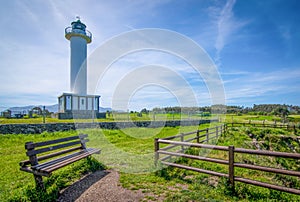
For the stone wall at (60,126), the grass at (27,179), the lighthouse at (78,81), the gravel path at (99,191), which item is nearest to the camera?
the grass at (27,179)

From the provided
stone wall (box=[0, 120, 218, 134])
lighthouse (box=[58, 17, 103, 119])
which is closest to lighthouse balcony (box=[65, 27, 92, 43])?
lighthouse (box=[58, 17, 103, 119])

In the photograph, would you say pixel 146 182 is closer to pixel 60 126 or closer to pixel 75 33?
pixel 60 126

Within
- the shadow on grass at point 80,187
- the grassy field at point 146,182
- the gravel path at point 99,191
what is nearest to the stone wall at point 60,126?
the grassy field at point 146,182

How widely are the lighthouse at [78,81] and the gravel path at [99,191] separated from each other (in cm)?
1784

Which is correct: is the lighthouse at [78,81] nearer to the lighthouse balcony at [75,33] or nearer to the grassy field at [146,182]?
the lighthouse balcony at [75,33]

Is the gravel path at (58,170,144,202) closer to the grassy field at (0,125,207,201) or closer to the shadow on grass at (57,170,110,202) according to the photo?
the shadow on grass at (57,170,110,202)

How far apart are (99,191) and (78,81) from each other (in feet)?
74.2

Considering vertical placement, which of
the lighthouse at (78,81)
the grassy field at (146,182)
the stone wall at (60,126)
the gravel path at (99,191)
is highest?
the lighthouse at (78,81)

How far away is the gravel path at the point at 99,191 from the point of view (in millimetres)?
3594

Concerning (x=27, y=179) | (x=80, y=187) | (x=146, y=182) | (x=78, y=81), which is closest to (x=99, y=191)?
(x=80, y=187)

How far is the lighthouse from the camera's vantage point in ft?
71.2

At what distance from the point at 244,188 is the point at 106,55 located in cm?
806

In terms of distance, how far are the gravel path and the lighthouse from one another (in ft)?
58.5

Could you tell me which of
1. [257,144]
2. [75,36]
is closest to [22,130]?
[257,144]
